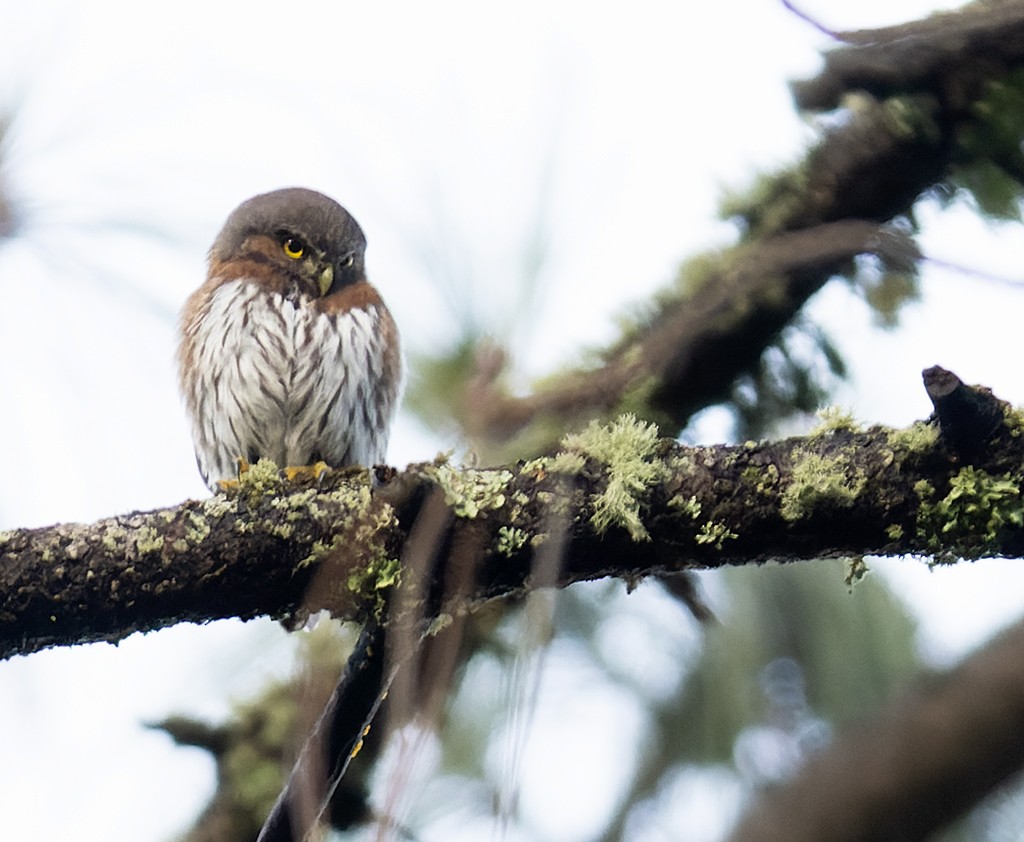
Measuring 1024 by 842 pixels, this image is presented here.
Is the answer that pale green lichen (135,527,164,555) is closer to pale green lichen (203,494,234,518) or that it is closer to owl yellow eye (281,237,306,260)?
pale green lichen (203,494,234,518)

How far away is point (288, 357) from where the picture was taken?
3.93 meters

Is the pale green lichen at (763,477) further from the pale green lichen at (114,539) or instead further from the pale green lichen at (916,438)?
the pale green lichen at (114,539)

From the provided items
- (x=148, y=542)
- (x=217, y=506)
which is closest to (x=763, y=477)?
(x=217, y=506)

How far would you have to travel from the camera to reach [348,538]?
8.25ft

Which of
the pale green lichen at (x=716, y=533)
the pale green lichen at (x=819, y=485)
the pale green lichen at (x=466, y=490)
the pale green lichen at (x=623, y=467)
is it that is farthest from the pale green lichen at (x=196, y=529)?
the pale green lichen at (x=819, y=485)

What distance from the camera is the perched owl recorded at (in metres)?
3.93

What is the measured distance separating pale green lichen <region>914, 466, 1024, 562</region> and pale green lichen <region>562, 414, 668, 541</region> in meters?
0.51

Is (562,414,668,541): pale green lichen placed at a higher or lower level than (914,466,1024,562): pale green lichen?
lower

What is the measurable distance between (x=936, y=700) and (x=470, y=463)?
1117 millimetres

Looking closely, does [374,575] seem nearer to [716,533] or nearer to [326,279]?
[716,533]

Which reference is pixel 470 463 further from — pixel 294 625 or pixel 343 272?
pixel 343 272

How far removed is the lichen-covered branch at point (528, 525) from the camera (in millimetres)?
2305

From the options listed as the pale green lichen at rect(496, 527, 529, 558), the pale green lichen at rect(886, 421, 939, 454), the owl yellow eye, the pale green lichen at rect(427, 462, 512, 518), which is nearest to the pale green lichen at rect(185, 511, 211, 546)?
the pale green lichen at rect(427, 462, 512, 518)

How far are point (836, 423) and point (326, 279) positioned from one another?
2.17 meters
